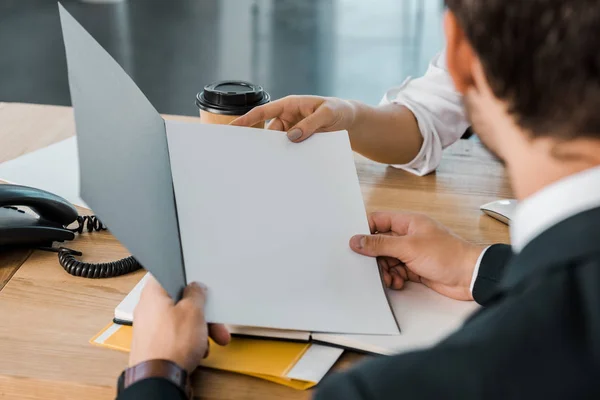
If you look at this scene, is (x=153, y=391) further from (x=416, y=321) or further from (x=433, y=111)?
(x=433, y=111)

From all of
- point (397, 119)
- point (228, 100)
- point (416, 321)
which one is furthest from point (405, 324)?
point (397, 119)

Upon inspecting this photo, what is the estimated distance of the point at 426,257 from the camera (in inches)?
40.8

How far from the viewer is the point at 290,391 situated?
858mm

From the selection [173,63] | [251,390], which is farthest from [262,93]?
[173,63]

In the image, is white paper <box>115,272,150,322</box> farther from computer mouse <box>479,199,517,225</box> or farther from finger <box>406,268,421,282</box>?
computer mouse <box>479,199,517,225</box>

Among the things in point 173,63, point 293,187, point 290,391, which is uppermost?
point 293,187

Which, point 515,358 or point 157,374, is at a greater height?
point 515,358

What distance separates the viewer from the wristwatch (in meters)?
0.80

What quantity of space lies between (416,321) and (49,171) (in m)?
0.71

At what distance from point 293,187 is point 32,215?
0.39 metres

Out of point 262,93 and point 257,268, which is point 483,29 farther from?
point 262,93

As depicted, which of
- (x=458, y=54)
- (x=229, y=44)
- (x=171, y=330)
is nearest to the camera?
(x=458, y=54)

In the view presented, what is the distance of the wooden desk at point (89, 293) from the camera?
34.2 inches

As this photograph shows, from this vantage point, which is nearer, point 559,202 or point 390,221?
point 559,202
